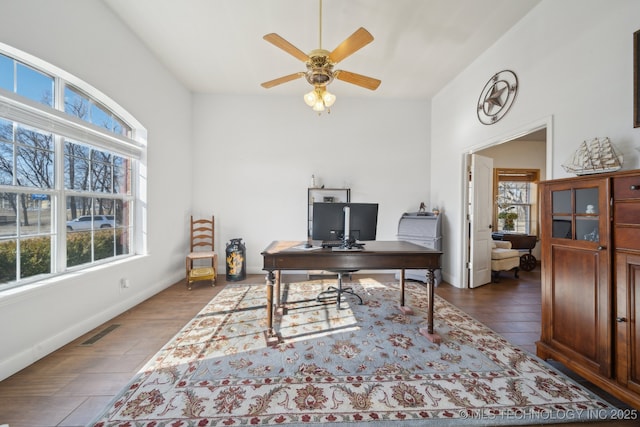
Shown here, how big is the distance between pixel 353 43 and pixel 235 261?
362cm

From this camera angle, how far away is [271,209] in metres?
4.77

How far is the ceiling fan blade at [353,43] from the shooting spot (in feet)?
6.55

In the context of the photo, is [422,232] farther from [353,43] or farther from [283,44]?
[283,44]

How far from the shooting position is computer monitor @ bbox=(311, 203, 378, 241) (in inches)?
100

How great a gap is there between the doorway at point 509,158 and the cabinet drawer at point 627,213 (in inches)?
38.3

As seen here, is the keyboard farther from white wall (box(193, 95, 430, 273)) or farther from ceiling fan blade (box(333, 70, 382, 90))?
white wall (box(193, 95, 430, 273))

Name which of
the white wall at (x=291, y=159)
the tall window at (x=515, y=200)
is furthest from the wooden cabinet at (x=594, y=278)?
the tall window at (x=515, y=200)

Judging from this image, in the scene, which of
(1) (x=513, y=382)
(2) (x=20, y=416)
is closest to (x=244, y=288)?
(2) (x=20, y=416)

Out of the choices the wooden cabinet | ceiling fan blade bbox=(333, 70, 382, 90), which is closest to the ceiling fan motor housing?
ceiling fan blade bbox=(333, 70, 382, 90)

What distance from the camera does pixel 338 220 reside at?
255 cm

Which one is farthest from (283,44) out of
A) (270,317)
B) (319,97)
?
(270,317)

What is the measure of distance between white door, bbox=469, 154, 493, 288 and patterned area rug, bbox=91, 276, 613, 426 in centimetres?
160

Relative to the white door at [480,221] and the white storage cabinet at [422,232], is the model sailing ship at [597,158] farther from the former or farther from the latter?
the white storage cabinet at [422,232]

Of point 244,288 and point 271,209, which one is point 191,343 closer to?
point 244,288
